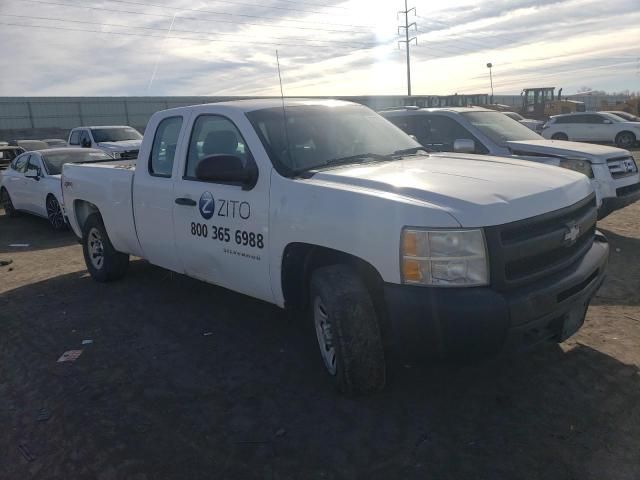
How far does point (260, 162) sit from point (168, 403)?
69.6 inches

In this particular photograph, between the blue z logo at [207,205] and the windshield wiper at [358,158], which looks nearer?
the windshield wiper at [358,158]

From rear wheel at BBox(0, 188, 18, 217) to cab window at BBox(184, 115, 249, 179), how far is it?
966cm

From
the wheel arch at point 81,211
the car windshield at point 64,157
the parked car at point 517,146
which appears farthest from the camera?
the car windshield at point 64,157

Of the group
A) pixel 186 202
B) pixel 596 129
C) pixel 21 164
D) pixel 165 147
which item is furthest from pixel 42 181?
pixel 596 129

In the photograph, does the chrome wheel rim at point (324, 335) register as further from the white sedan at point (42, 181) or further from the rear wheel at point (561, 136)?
the rear wheel at point (561, 136)

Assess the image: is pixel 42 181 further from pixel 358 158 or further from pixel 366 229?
pixel 366 229

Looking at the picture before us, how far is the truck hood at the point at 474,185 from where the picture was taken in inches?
122

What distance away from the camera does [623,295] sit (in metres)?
5.30

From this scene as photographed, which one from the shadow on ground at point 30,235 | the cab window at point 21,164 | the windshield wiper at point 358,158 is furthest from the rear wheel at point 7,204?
the windshield wiper at point 358,158

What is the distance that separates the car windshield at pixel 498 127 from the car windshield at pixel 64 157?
273 inches

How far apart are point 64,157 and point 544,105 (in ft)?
102

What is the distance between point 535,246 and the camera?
3.20 m

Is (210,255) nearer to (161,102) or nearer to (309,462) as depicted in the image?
(309,462)

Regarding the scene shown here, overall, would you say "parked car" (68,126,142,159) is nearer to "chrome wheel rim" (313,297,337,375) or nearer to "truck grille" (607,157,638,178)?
"truck grille" (607,157,638,178)
